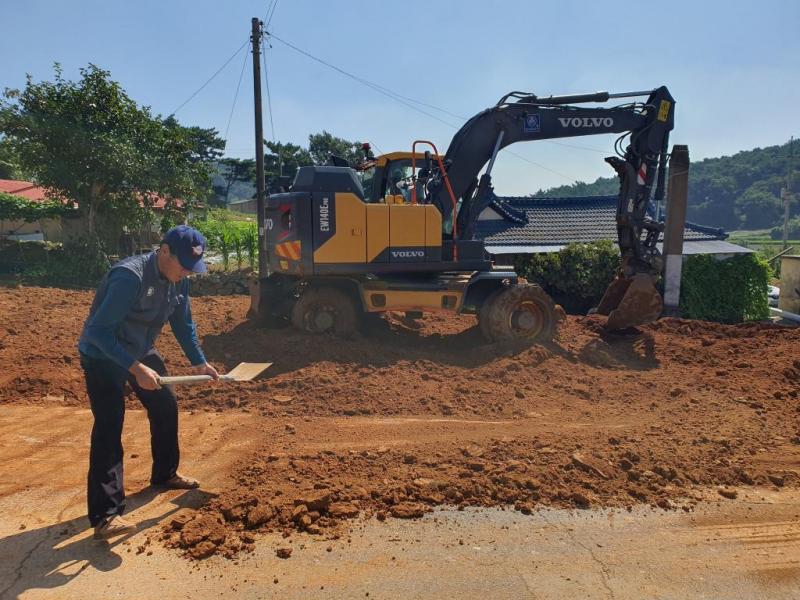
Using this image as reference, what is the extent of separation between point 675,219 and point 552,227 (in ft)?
23.4

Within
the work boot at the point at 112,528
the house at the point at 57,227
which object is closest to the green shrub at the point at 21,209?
the house at the point at 57,227

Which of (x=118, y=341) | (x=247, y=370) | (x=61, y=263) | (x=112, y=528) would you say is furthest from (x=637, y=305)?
(x=61, y=263)

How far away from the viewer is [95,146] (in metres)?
14.7

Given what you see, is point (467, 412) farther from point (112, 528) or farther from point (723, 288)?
point (723, 288)

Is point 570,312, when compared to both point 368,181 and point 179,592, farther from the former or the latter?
point 179,592

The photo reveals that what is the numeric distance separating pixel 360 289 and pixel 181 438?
3.76m

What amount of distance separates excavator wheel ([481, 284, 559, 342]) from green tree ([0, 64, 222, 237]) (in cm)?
1105

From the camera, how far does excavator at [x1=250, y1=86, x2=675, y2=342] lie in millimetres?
8102

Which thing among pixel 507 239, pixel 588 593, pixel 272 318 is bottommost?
pixel 588 593

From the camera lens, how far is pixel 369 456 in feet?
15.1

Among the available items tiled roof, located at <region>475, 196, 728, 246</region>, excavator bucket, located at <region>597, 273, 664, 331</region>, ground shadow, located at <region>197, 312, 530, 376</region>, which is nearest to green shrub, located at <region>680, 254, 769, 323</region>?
tiled roof, located at <region>475, 196, 728, 246</region>

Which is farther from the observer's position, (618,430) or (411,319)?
(411,319)

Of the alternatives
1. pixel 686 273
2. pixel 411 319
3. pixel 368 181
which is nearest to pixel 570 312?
pixel 686 273

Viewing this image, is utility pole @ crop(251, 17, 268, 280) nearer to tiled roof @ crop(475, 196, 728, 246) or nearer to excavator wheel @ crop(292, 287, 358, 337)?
tiled roof @ crop(475, 196, 728, 246)
